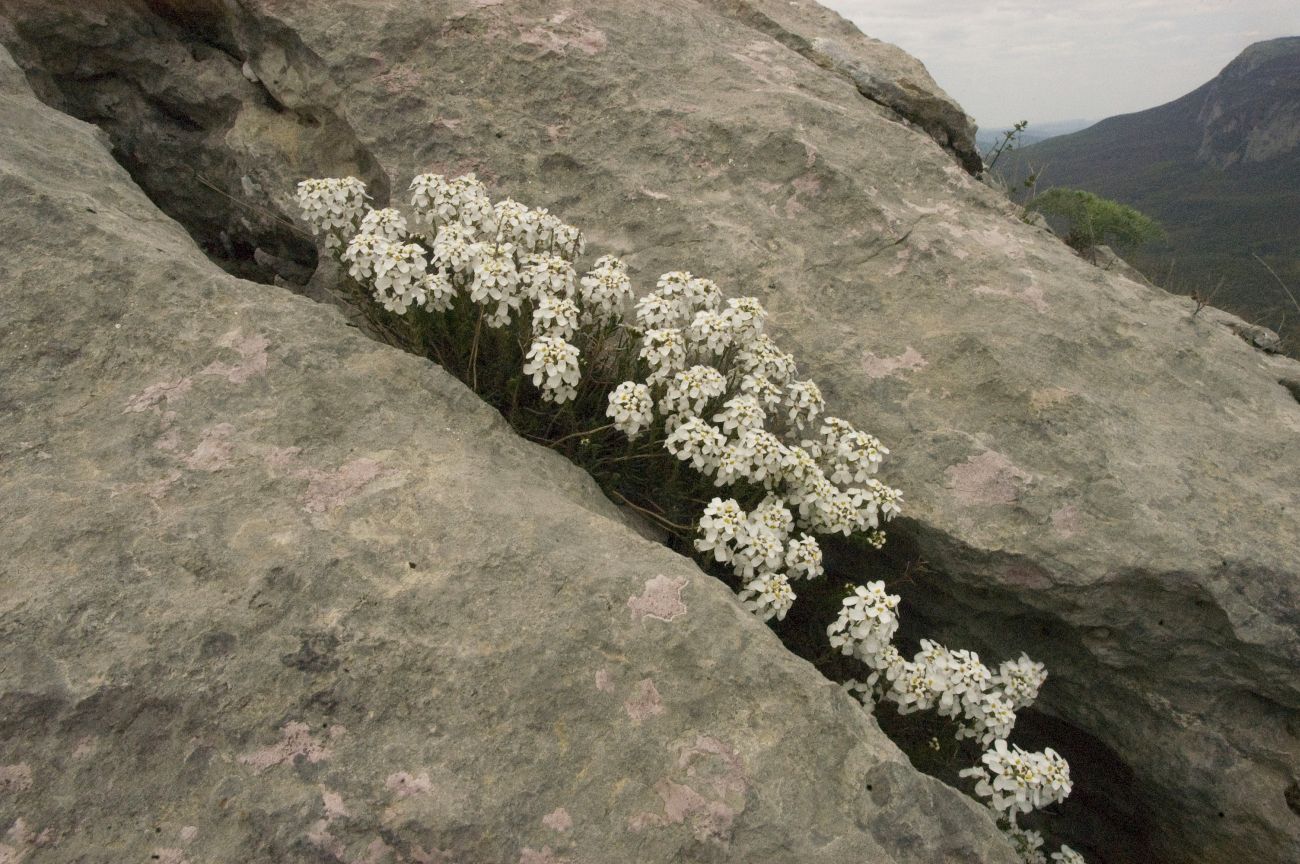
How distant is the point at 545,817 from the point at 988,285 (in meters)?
4.81

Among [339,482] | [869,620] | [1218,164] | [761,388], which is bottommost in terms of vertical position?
[869,620]

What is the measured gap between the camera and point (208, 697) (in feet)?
9.70

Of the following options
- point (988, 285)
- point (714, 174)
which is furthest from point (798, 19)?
point (988, 285)

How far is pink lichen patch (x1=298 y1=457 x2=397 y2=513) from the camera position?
3564 mm

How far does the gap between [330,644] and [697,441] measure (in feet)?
6.90

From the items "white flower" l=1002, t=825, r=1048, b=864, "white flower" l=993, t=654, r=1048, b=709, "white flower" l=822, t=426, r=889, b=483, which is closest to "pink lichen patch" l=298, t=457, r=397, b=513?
"white flower" l=822, t=426, r=889, b=483

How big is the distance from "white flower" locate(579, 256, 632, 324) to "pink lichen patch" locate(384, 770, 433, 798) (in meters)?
2.78

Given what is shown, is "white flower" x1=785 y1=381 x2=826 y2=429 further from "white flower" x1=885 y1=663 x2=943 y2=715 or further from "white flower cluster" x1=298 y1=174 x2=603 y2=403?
"white flower" x1=885 y1=663 x2=943 y2=715

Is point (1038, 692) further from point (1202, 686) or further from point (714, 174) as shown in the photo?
point (714, 174)

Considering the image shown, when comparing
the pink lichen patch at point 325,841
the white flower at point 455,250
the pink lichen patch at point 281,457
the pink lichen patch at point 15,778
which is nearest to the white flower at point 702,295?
the white flower at point 455,250

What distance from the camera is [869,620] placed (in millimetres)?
4238

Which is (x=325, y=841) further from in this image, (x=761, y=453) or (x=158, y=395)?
(x=761, y=453)

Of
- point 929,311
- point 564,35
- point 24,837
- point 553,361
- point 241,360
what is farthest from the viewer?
point 564,35

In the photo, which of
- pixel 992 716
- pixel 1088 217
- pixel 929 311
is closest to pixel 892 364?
pixel 929 311
